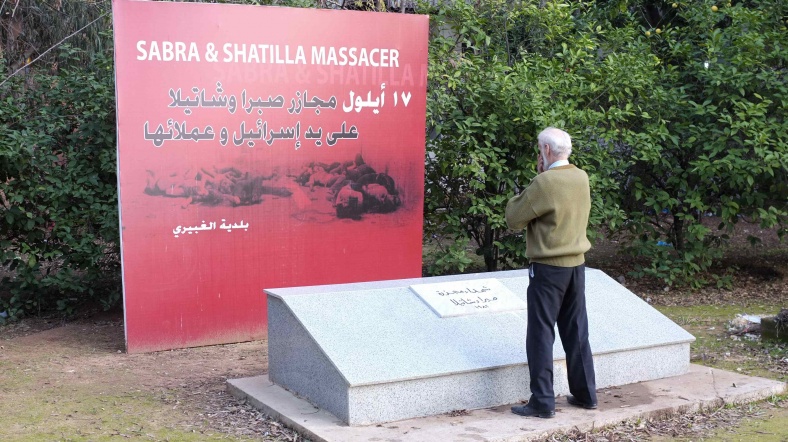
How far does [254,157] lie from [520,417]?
3589mm

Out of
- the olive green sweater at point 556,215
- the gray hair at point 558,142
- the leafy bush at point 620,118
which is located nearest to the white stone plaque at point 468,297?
the olive green sweater at point 556,215

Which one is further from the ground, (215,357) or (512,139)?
(512,139)

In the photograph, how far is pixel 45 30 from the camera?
1098 centimetres

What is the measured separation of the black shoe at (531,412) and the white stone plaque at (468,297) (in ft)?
2.82

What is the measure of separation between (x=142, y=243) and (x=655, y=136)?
5.68 metres

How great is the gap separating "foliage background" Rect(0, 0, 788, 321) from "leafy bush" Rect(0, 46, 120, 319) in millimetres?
19

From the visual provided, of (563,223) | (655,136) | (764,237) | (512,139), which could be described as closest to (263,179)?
(512,139)

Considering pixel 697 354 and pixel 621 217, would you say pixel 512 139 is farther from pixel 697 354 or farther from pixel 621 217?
pixel 697 354

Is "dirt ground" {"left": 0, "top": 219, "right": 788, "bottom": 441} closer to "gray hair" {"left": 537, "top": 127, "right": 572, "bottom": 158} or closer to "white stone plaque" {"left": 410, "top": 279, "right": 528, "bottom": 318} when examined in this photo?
"white stone plaque" {"left": 410, "top": 279, "right": 528, "bottom": 318}

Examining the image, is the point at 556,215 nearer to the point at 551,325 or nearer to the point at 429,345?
the point at 551,325

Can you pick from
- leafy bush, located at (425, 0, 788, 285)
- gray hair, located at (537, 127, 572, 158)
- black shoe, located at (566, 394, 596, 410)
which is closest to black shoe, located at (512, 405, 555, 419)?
black shoe, located at (566, 394, 596, 410)

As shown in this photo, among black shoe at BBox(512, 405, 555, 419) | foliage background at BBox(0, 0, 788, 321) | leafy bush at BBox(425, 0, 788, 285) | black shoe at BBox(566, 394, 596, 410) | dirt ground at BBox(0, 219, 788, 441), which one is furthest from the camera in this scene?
leafy bush at BBox(425, 0, 788, 285)

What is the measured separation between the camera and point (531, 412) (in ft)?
17.6

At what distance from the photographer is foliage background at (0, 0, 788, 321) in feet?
27.5
